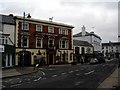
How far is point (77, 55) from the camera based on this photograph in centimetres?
7194

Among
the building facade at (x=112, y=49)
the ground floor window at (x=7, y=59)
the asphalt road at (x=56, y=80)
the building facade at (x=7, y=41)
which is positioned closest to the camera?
the asphalt road at (x=56, y=80)

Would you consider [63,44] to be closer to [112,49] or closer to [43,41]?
[43,41]

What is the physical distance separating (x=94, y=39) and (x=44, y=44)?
44.7m

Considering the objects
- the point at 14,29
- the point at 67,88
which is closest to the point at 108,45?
the point at 14,29

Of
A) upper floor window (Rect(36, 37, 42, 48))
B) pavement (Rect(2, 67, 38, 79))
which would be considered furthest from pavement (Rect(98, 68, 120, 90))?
upper floor window (Rect(36, 37, 42, 48))

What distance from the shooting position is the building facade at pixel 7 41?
3831 centimetres

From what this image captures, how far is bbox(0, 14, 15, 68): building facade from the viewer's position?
38312 millimetres

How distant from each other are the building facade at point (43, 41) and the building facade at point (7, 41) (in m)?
1.56

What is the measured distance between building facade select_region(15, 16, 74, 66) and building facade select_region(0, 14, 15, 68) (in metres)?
1.56

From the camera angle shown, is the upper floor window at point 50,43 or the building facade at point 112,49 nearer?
the upper floor window at point 50,43

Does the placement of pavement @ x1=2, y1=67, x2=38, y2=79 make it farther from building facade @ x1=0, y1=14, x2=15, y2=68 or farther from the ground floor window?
building facade @ x1=0, y1=14, x2=15, y2=68

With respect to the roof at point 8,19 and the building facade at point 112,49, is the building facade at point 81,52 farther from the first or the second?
the building facade at point 112,49

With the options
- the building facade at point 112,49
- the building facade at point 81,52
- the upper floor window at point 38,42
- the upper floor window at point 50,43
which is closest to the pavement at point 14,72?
the upper floor window at point 38,42

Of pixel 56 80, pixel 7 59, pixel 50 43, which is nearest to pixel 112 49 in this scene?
pixel 50 43
